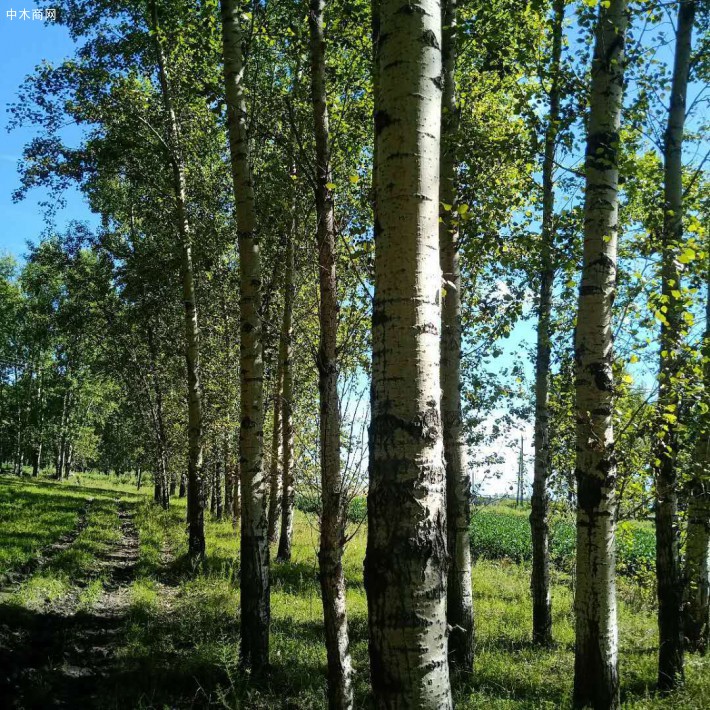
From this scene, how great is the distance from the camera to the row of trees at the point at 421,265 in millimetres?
2234

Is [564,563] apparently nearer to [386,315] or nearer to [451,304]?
[451,304]

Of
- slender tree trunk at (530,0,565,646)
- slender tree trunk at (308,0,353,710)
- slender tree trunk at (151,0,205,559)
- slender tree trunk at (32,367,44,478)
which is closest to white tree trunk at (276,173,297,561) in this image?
slender tree trunk at (151,0,205,559)

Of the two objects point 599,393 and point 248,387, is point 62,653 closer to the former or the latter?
point 248,387

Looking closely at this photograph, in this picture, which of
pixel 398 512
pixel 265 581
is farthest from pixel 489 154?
pixel 265 581

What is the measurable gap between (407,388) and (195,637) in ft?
22.7

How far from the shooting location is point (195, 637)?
7516 mm

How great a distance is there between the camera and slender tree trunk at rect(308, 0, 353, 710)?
4.61m

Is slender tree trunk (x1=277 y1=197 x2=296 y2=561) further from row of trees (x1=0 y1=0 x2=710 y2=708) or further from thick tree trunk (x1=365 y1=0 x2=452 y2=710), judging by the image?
thick tree trunk (x1=365 y1=0 x2=452 y2=710)

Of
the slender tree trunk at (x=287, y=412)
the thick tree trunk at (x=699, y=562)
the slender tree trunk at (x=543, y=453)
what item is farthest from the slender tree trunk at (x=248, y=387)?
the thick tree trunk at (x=699, y=562)

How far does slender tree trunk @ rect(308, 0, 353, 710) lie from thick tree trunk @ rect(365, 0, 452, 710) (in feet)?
7.42

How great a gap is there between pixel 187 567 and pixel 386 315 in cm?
1112

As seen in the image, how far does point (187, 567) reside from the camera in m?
11.7

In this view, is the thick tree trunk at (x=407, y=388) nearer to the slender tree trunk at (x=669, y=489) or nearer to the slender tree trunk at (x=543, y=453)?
the slender tree trunk at (x=669, y=489)

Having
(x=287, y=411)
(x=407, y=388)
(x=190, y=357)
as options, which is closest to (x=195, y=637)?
(x=287, y=411)
